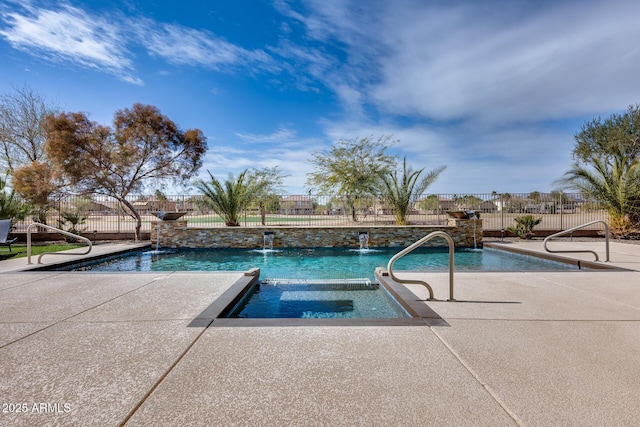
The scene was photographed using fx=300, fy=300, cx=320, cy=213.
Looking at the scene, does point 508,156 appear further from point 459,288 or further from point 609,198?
point 459,288

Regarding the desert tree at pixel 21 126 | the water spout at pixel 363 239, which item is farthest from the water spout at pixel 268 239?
the desert tree at pixel 21 126

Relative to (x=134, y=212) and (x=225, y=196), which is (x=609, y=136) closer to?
(x=225, y=196)

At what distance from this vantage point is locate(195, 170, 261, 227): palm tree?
15533mm

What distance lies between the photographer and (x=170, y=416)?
1.67m

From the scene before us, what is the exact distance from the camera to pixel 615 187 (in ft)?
39.3

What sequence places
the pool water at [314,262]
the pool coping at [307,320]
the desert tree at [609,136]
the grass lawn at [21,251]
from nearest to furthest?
the pool coping at [307,320], the pool water at [314,262], the grass lawn at [21,251], the desert tree at [609,136]

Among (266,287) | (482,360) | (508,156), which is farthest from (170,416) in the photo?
(508,156)

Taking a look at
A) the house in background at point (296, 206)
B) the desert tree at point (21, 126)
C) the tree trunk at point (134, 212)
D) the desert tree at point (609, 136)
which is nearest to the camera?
the tree trunk at point (134, 212)

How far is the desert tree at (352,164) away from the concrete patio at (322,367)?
19.5 meters

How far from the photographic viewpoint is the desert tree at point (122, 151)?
40.8 feet

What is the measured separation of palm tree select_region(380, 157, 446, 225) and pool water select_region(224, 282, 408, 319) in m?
10.4

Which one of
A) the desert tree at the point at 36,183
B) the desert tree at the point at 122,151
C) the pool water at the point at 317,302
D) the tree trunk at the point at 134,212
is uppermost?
the desert tree at the point at 122,151

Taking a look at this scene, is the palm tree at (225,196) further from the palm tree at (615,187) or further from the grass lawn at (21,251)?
the palm tree at (615,187)

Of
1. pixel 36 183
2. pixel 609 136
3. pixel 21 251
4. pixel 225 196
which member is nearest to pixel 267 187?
pixel 225 196
